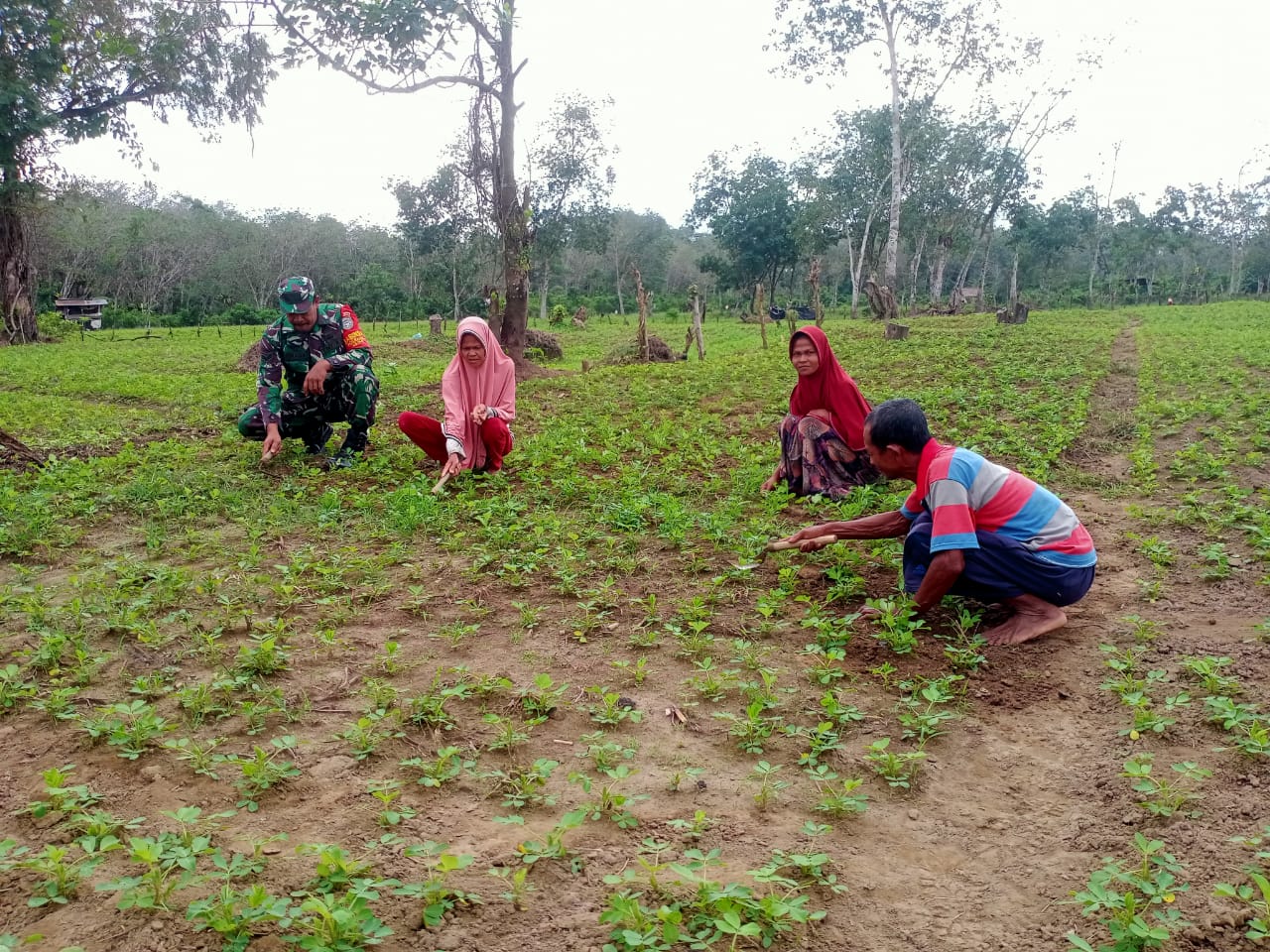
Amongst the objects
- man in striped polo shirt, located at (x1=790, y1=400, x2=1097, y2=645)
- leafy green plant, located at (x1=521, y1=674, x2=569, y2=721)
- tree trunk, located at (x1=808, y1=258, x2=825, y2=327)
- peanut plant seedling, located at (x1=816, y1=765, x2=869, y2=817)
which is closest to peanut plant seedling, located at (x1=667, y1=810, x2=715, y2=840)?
peanut plant seedling, located at (x1=816, y1=765, x2=869, y2=817)

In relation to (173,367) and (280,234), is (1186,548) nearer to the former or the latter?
(173,367)

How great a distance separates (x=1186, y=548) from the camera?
4.47 m

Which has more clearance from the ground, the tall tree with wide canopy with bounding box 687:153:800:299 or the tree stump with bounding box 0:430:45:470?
the tall tree with wide canopy with bounding box 687:153:800:299

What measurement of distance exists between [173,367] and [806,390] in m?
12.4

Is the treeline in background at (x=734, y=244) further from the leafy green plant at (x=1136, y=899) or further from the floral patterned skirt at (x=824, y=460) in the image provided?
the leafy green plant at (x=1136, y=899)

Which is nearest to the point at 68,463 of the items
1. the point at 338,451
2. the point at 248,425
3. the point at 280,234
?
the point at 248,425

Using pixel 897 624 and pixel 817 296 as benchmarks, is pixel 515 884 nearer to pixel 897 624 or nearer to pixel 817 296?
pixel 897 624

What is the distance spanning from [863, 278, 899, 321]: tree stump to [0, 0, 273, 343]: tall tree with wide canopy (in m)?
15.5

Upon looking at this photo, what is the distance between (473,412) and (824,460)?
7.80ft

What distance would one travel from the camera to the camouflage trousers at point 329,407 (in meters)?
6.50

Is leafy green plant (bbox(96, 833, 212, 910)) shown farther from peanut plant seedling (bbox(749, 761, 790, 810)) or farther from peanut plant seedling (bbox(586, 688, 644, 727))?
peanut plant seedling (bbox(749, 761, 790, 810))

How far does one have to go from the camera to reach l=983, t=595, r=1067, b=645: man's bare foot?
338cm

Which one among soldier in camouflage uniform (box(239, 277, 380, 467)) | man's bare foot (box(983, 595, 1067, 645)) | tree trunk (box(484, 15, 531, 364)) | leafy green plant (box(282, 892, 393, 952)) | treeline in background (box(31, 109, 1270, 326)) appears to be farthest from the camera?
treeline in background (box(31, 109, 1270, 326))

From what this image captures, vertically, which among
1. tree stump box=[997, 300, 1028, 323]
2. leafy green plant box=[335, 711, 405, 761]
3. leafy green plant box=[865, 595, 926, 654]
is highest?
tree stump box=[997, 300, 1028, 323]
